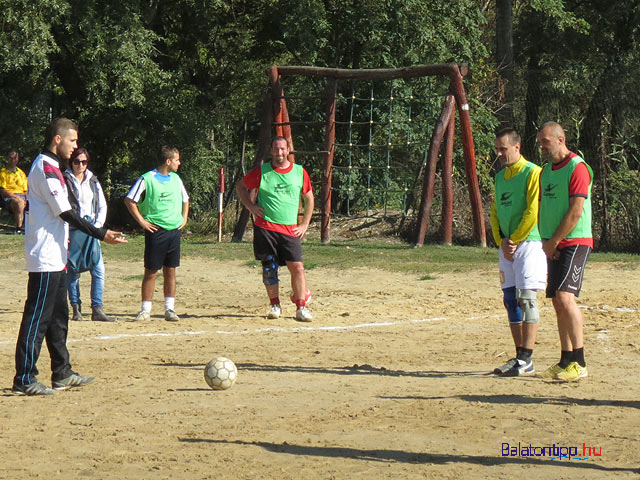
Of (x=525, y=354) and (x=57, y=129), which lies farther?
(x=525, y=354)

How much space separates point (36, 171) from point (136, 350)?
2.49 meters

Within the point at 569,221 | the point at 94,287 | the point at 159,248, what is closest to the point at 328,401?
the point at 569,221

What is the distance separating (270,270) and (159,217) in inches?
52.0

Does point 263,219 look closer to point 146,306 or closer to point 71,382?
point 146,306

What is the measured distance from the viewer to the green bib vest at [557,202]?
7.56m

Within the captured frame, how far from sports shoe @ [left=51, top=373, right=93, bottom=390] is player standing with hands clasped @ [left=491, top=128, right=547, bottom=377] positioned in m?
3.16

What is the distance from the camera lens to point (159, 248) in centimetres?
1088

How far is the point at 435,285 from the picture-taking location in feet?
44.7

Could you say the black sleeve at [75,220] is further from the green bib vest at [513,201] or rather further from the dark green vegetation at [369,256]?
the dark green vegetation at [369,256]

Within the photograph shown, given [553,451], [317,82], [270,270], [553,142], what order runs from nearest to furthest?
[553,451] < [553,142] < [270,270] < [317,82]

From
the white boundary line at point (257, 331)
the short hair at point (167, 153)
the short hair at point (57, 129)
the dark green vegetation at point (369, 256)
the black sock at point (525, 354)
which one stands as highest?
the short hair at point (57, 129)

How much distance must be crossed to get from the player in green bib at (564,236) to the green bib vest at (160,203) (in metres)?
4.59

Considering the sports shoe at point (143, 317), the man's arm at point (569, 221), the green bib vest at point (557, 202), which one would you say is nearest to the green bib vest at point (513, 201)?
the green bib vest at point (557, 202)

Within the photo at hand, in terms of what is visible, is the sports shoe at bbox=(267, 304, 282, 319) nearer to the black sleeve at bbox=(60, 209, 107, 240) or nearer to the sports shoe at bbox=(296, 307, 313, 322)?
the sports shoe at bbox=(296, 307, 313, 322)
